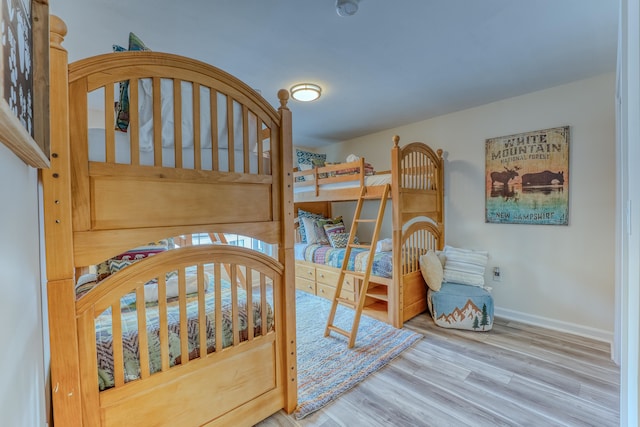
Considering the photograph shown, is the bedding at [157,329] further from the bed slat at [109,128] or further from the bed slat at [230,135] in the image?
the bed slat at [230,135]

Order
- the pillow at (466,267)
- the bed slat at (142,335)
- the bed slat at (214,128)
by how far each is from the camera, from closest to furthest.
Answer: the bed slat at (142,335)
the bed slat at (214,128)
the pillow at (466,267)

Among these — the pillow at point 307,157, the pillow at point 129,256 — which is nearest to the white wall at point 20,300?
the pillow at point 129,256

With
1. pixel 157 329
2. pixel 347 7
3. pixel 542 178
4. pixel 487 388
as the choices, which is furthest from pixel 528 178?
pixel 157 329

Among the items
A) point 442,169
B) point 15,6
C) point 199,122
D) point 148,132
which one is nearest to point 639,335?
point 15,6

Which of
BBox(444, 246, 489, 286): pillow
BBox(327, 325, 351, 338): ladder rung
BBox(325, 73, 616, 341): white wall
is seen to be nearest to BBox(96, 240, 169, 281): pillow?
BBox(327, 325, 351, 338): ladder rung

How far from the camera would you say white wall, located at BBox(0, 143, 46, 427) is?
62cm

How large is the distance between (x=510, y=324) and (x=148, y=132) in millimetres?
3634

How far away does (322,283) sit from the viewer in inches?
150

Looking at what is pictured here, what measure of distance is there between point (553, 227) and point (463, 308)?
4.09 ft

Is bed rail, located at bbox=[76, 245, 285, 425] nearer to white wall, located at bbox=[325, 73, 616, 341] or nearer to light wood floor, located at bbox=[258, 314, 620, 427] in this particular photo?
light wood floor, located at bbox=[258, 314, 620, 427]

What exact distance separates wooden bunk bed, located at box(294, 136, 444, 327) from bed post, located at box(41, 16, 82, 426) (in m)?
2.46

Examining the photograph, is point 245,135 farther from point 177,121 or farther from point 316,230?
point 316,230

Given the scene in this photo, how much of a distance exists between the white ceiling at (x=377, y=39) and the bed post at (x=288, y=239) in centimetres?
61

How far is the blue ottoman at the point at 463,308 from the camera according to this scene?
2.73 m
